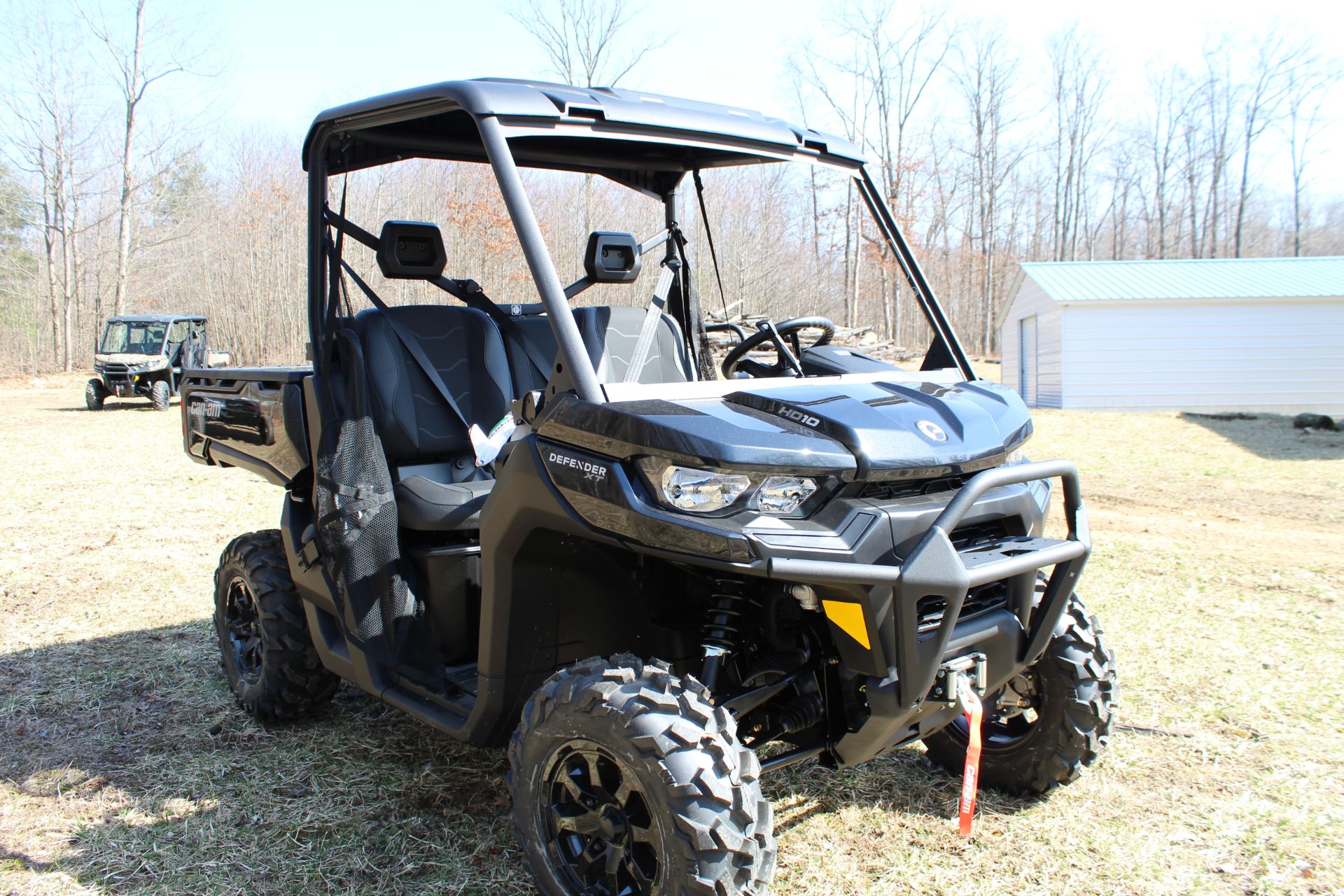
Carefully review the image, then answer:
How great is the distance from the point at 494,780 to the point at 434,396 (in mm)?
1489

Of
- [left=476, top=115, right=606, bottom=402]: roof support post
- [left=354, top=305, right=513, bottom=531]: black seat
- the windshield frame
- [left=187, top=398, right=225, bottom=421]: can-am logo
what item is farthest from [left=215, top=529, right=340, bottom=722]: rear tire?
the windshield frame

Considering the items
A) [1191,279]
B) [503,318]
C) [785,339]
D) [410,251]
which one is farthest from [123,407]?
[1191,279]

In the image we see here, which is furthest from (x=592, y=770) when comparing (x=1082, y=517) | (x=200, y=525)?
(x=200, y=525)

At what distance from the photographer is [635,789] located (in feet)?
7.45

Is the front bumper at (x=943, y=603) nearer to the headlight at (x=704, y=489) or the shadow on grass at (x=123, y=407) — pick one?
the headlight at (x=704, y=489)

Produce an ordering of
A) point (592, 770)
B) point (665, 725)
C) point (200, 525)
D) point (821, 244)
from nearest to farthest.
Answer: point (665, 725) < point (592, 770) < point (821, 244) < point (200, 525)

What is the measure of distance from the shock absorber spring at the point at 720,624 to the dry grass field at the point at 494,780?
2.68 ft

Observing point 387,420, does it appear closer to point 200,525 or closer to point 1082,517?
point 1082,517

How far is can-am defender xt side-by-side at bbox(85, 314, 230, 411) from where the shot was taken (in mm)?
19891

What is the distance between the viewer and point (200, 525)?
817cm

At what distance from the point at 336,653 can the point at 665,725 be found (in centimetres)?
179

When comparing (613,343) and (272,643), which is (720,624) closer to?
(613,343)

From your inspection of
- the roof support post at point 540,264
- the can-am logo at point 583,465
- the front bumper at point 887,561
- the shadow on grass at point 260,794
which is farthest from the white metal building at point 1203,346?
the can-am logo at point 583,465

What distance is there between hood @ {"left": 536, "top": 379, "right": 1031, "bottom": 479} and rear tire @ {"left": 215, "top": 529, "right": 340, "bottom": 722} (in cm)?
199
